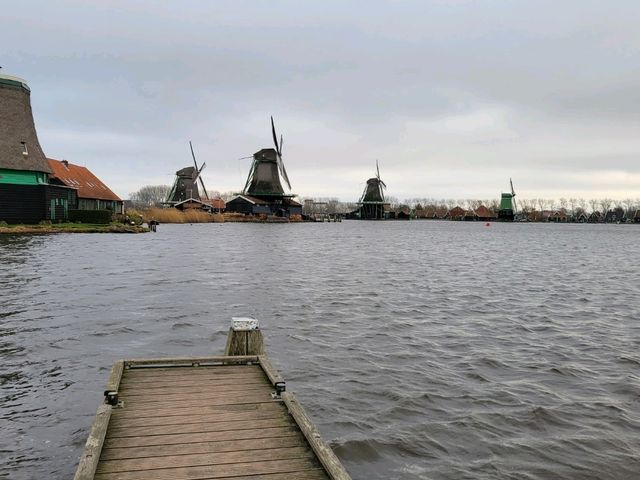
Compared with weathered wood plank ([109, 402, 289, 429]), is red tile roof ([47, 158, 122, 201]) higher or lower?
higher

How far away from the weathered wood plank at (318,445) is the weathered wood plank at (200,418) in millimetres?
139

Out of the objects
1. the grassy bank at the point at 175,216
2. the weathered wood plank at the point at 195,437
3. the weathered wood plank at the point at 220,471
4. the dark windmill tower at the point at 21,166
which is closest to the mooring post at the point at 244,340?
the weathered wood plank at the point at 195,437

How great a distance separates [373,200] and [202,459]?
528 ft

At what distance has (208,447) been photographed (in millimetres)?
5031

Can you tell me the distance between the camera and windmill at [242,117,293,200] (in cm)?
10575

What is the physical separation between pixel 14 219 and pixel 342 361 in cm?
4489

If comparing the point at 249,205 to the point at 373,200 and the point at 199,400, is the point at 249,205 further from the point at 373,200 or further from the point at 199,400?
the point at 199,400

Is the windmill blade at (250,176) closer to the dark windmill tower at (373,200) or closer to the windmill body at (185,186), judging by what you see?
the windmill body at (185,186)

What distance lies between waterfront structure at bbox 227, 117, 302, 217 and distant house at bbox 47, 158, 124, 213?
116 feet

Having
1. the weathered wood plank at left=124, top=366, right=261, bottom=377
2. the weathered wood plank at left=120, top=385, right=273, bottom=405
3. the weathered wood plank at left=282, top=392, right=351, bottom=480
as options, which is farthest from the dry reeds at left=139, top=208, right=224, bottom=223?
the weathered wood plank at left=282, top=392, right=351, bottom=480

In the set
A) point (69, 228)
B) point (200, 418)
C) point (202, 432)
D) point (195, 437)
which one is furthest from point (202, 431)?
point (69, 228)

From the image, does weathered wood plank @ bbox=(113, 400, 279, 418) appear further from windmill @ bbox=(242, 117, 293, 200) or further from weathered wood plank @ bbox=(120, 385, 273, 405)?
windmill @ bbox=(242, 117, 293, 200)

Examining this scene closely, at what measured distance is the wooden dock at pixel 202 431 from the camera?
4535mm

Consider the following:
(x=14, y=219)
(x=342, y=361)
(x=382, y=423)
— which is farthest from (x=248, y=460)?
(x=14, y=219)
